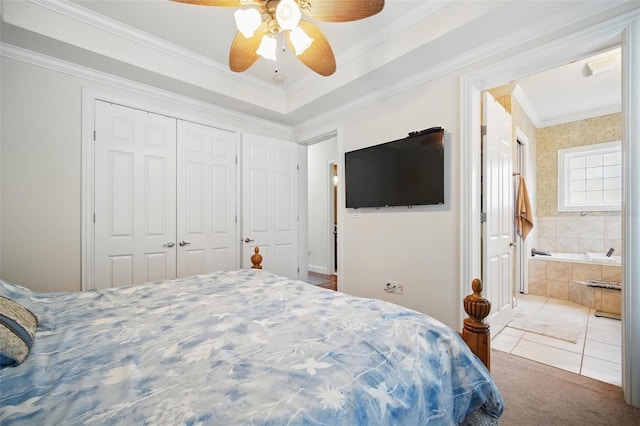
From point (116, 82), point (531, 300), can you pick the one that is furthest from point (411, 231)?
point (116, 82)

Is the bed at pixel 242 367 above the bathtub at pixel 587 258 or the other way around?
above

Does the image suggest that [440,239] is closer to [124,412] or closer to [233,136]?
[124,412]

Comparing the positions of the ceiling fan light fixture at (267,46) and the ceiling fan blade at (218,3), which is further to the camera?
the ceiling fan light fixture at (267,46)

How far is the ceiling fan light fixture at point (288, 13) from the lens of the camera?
1459mm

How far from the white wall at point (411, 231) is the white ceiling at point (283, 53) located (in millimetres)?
230

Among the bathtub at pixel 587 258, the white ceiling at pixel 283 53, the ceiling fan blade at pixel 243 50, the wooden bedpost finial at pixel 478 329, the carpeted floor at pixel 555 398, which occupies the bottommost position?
the carpeted floor at pixel 555 398

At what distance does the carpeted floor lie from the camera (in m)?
1.57

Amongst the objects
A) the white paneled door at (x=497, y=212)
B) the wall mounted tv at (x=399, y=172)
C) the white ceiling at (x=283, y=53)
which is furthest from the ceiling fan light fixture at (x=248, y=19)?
the white paneled door at (x=497, y=212)

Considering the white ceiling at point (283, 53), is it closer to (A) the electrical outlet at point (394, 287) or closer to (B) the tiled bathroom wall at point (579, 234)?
(A) the electrical outlet at point (394, 287)

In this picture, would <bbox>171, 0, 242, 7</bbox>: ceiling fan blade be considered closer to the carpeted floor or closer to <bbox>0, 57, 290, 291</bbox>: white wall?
<bbox>0, 57, 290, 291</bbox>: white wall

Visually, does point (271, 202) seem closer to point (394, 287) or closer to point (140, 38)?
point (394, 287)

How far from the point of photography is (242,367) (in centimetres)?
82

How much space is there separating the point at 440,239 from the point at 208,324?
2057 millimetres

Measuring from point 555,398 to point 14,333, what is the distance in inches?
110
